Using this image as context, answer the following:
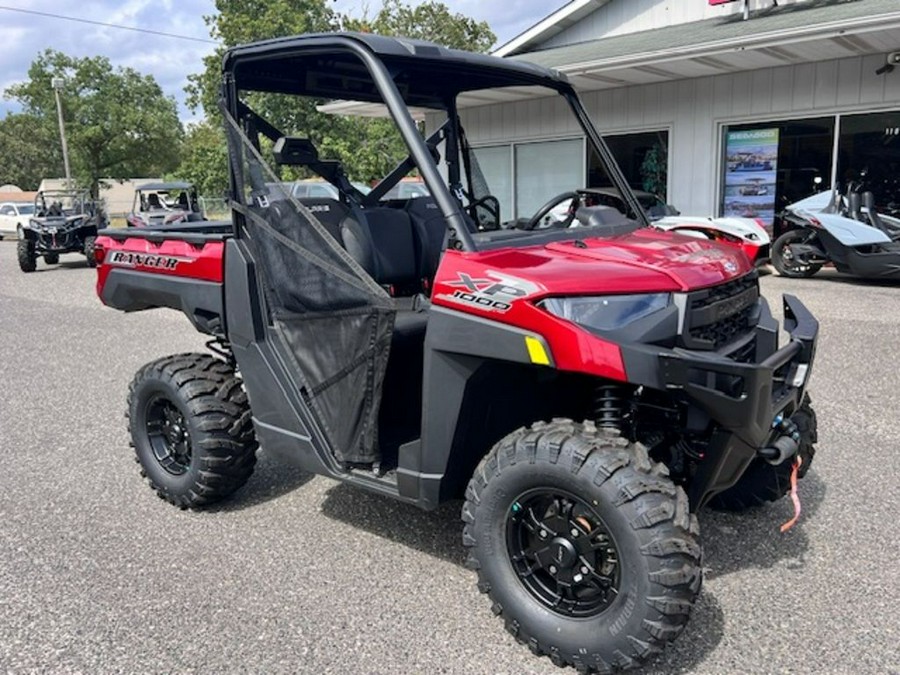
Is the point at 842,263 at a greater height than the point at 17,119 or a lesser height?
lesser

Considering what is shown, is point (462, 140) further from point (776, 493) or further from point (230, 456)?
point (776, 493)

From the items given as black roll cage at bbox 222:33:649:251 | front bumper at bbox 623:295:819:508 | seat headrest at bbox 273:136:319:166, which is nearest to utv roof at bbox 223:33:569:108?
black roll cage at bbox 222:33:649:251

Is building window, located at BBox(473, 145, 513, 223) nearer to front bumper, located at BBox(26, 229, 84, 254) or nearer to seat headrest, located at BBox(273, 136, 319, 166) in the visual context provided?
seat headrest, located at BBox(273, 136, 319, 166)

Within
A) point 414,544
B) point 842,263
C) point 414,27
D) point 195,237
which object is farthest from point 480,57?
point 414,27

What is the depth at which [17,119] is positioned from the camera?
63.4 meters

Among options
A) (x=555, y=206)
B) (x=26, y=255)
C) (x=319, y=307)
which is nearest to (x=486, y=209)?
(x=555, y=206)

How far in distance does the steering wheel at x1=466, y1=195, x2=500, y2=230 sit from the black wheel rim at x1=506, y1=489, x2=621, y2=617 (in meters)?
1.34

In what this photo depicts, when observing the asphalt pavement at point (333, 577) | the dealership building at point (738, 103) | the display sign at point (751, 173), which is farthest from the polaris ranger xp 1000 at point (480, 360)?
the display sign at point (751, 173)

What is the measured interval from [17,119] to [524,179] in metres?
69.1

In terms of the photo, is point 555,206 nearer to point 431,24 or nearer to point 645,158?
point 645,158

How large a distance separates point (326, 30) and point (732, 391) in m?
8.83

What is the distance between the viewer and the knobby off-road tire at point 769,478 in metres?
3.49

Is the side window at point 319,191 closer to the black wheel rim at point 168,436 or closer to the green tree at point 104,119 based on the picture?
the black wheel rim at point 168,436

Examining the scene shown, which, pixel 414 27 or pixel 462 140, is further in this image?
pixel 414 27
